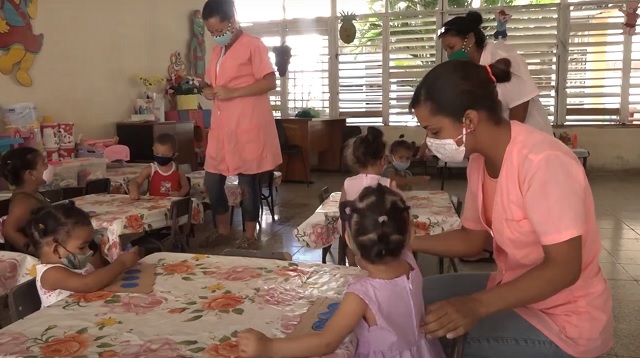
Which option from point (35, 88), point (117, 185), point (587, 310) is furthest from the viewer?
point (35, 88)

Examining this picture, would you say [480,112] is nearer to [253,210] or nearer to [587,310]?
[587,310]

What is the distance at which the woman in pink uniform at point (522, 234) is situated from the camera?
1.38m

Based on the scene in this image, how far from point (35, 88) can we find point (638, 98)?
851 cm

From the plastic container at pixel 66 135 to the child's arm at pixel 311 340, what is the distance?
15.6ft

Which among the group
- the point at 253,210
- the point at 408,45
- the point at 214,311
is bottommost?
the point at 253,210

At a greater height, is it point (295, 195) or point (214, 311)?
point (214, 311)

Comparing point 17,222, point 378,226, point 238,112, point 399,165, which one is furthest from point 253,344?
point 399,165

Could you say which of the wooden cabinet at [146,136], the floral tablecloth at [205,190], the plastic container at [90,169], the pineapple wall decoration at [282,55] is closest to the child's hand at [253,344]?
the floral tablecloth at [205,190]

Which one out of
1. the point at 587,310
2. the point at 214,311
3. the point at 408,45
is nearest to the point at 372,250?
the point at 214,311

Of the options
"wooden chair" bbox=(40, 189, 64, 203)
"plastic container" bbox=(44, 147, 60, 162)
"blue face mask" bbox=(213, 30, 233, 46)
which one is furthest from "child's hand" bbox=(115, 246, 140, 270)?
"plastic container" bbox=(44, 147, 60, 162)

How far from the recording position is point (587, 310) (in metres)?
1.47

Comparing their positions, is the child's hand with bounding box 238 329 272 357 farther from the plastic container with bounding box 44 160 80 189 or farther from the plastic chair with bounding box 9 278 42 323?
the plastic container with bounding box 44 160 80 189

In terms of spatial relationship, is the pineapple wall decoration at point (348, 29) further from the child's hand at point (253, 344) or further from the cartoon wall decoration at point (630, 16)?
the child's hand at point (253, 344)

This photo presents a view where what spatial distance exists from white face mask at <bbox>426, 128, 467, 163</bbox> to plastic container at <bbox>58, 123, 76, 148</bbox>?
4530mm
